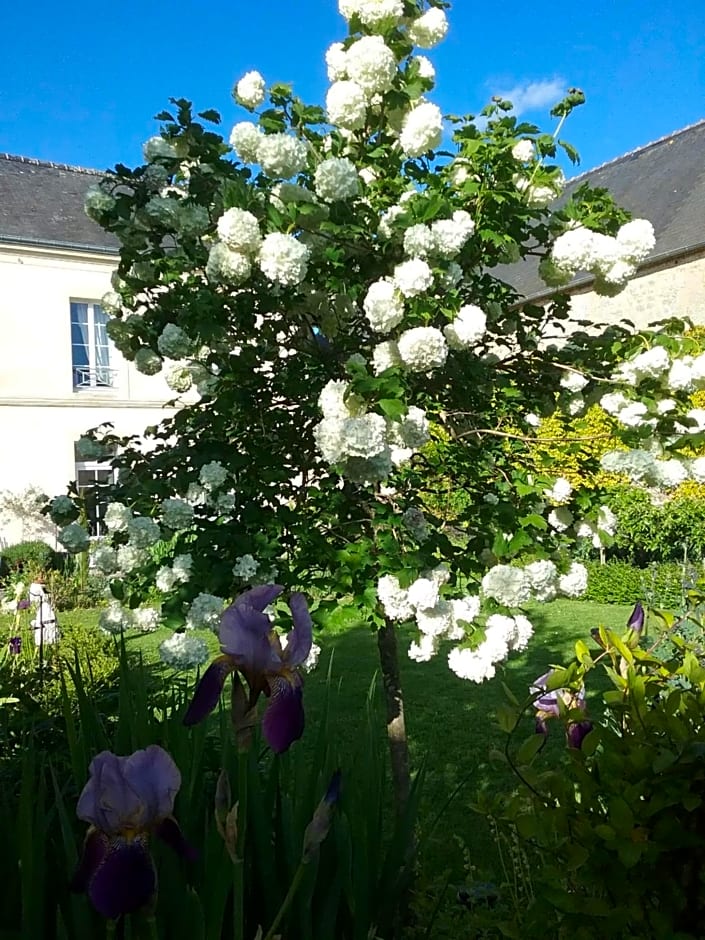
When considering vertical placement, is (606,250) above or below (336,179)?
below

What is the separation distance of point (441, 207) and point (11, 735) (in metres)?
2.96

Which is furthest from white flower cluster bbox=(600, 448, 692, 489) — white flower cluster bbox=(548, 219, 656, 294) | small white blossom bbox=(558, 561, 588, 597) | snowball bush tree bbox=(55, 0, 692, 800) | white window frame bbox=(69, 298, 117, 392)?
white window frame bbox=(69, 298, 117, 392)

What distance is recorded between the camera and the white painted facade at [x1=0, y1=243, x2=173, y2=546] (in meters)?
13.4

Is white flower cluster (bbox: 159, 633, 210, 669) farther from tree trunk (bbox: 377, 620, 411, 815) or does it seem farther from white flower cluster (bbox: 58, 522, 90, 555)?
tree trunk (bbox: 377, 620, 411, 815)

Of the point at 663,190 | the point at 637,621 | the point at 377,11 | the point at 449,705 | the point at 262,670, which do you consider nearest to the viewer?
the point at 262,670

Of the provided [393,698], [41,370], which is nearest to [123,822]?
[393,698]

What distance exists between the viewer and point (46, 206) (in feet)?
47.5

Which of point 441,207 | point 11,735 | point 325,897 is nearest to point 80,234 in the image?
point 11,735

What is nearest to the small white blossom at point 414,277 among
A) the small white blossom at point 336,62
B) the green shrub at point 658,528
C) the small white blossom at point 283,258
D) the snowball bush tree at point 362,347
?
the snowball bush tree at point 362,347

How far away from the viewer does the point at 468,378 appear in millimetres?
2834

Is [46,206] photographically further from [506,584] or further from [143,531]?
[506,584]

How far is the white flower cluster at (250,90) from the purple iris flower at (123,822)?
241 cm

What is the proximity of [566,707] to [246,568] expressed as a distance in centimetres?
108

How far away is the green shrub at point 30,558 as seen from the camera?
11763mm
